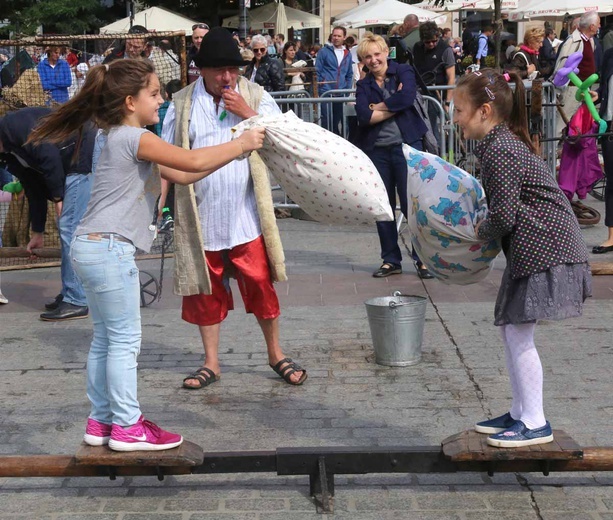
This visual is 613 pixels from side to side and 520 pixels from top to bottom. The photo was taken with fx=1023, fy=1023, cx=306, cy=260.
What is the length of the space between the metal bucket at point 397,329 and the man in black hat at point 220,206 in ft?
2.36

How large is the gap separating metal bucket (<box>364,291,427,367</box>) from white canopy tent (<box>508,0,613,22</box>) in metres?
16.8

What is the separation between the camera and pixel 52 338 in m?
6.97

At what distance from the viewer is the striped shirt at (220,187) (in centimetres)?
544

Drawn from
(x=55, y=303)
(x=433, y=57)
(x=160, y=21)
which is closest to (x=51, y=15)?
(x=160, y=21)

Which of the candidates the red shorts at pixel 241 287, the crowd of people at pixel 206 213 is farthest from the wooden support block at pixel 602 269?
the red shorts at pixel 241 287

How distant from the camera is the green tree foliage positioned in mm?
36500

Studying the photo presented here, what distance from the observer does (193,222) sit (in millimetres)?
5484

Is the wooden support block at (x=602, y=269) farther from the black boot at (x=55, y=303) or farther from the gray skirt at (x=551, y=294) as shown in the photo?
the gray skirt at (x=551, y=294)

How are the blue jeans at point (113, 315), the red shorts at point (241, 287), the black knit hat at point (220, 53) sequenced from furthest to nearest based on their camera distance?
the red shorts at point (241, 287), the black knit hat at point (220, 53), the blue jeans at point (113, 315)

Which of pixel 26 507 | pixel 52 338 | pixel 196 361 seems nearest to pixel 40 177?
pixel 52 338

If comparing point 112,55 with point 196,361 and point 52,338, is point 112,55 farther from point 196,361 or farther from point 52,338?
point 196,361

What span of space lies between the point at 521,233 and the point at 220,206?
200cm

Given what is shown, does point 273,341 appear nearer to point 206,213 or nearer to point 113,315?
point 206,213

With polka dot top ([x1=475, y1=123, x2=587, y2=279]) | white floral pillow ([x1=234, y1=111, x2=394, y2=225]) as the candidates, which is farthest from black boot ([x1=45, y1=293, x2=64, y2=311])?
polka dot top ([x1=475, y1=123, x2=587, y2=279])
